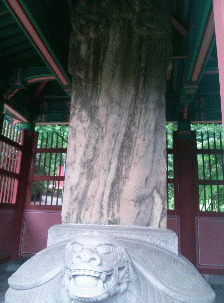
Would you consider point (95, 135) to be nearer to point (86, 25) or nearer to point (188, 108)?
point (86, 25)

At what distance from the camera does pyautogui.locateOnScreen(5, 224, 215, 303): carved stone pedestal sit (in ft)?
3.52

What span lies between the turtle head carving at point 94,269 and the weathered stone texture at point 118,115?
0.55m

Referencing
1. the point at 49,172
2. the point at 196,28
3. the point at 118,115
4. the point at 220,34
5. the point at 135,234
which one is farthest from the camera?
the point at 49,172

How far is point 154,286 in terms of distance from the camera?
1232 mm

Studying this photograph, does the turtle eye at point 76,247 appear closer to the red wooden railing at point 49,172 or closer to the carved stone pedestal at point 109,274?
the carved stone pedestal at point 109,274

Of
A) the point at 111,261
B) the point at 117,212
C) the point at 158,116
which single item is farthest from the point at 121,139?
the point at 111,261

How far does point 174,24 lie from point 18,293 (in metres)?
3.21

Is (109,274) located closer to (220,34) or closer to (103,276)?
(103,276)

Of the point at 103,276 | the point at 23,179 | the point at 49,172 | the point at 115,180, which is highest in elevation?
the point at 49,172

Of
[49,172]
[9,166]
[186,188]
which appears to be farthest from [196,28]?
[9,166]

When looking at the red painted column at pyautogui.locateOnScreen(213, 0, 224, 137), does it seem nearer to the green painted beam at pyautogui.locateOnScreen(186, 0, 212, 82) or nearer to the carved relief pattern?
the carved relief pattern

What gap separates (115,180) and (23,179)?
11.3 ft

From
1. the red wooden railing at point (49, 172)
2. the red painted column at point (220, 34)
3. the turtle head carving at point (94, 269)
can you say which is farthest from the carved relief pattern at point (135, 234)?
the red wooden railing at point (49, 172)

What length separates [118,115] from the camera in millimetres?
1919
